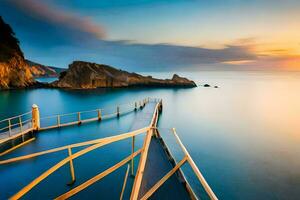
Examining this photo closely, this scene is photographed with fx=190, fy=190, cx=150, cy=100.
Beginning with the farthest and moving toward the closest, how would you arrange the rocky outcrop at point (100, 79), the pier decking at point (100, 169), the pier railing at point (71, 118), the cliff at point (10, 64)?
the rocky outcrop at point (100, 79) → the cliff at point (10, 64) → the pier railing at point (71, 118) → the pier decking at point (100, 169)

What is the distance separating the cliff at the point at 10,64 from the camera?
51900mm

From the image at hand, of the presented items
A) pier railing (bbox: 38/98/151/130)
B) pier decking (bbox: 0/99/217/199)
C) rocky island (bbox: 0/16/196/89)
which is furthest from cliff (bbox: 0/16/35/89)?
pier decking (bbox: 0/99/217/199)

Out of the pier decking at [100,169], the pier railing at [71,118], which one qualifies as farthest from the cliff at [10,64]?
the pier decking at [100,169]

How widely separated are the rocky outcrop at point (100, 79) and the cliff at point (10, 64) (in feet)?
29.4

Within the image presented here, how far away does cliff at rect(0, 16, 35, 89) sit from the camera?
51.9 meters

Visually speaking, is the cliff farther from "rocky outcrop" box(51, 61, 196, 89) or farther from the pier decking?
the pier decking

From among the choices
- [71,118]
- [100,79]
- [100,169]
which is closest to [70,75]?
[100,79]

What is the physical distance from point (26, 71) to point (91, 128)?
195 ft

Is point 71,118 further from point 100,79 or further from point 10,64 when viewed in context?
point 100,79

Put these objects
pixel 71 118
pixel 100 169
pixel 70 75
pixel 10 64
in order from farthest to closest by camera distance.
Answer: pixel 70 75, pixel 10 64, pixel 71 118, pixel 100 169

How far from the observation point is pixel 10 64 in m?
54.1

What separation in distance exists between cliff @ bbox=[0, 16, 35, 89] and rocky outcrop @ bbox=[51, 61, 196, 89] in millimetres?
8976

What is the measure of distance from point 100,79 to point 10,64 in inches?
1056

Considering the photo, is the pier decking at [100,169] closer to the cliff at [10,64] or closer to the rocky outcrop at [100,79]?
the cliff at [10,64]
